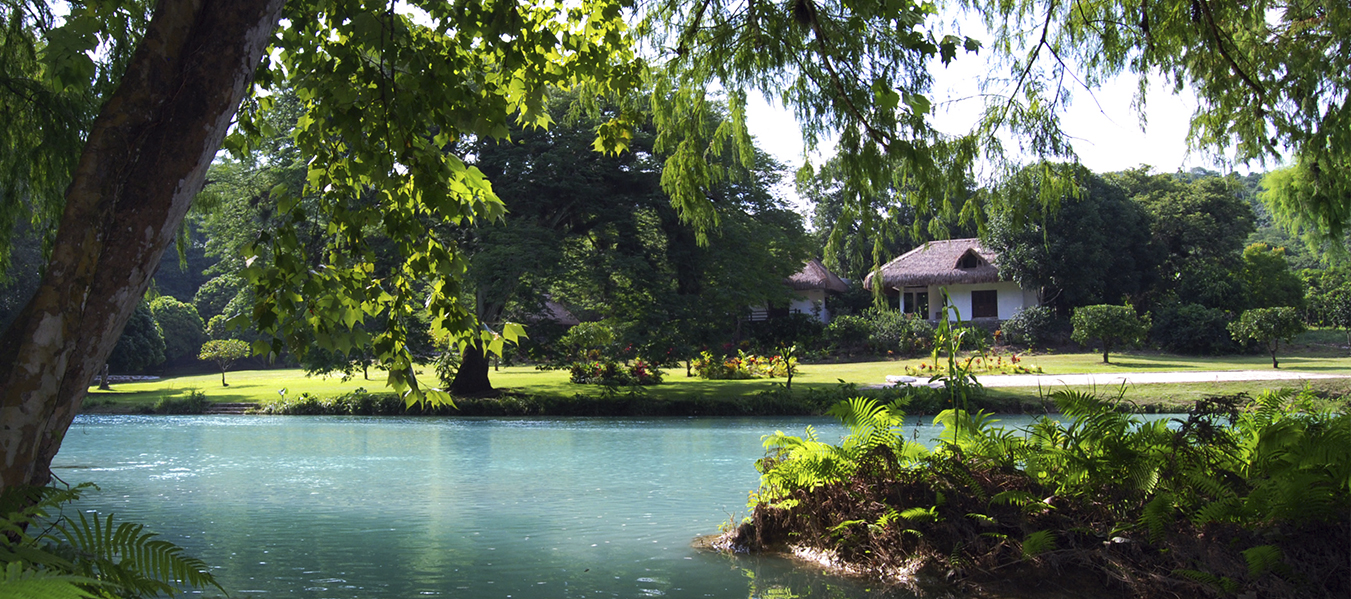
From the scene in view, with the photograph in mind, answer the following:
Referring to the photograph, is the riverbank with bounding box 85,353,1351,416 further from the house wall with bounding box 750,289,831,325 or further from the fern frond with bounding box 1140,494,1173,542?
the fern frond with bounding box 1140,494,1173,542

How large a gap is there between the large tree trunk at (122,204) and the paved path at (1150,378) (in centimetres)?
1747

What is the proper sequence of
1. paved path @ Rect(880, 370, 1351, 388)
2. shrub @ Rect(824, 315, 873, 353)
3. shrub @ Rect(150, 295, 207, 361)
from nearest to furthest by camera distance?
1. paved path @ Rect(880, 370, 1351, 388)
2. shrub @ Rect(824, 315, 873, 353)
3. shrub @ Rect(150, 295, 207, 361)

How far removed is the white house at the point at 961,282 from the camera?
116ft

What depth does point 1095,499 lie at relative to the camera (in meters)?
4.94

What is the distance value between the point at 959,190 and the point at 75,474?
11.1 m

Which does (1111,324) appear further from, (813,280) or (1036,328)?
(813,280)

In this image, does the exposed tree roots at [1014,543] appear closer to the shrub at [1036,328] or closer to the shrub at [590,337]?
the shrub at [590,337]

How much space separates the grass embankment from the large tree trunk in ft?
52.8

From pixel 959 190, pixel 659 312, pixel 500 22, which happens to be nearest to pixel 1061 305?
pixel 659 312

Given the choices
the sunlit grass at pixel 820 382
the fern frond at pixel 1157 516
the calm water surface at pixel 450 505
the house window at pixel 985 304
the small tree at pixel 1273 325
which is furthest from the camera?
the house window at pixel 985 304

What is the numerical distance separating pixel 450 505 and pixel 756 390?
14046mm

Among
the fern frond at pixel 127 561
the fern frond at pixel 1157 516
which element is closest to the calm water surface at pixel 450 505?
the fern frond at pixel 1157 516

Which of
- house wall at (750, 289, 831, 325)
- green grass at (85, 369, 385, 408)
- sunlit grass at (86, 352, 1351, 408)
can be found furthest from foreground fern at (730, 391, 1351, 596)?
house wall at (750, 289, 831, 325)

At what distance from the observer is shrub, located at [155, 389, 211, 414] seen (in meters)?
22.0
